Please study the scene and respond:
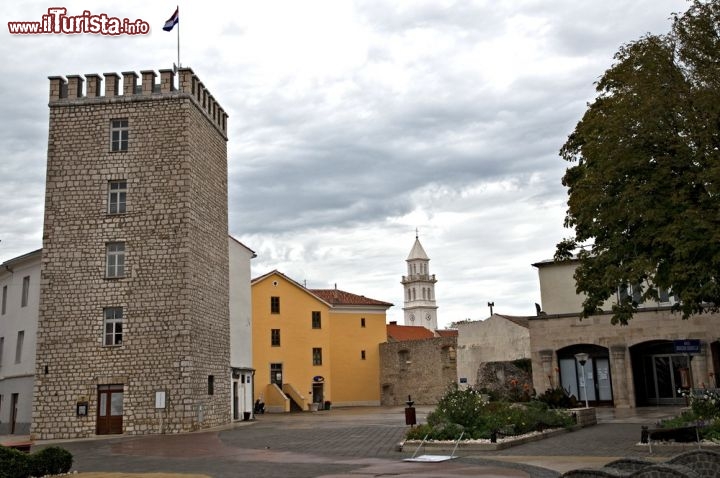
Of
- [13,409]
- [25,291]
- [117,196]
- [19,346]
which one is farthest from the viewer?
[25,291]

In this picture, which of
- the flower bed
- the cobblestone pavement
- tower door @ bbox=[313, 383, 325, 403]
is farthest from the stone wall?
the flower bed

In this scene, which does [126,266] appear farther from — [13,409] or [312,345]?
[312,345]

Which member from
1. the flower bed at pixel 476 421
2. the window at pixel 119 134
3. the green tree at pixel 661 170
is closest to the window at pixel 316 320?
the window at pixel 119 134

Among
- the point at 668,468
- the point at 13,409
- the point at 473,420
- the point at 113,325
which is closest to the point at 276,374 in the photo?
the point at 13,409

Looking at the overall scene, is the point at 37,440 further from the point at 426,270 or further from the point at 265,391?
the point at 426,270

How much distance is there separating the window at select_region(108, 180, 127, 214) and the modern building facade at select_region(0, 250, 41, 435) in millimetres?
6223

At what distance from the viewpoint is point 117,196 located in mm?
32469

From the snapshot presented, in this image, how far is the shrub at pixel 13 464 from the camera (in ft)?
→ 45.1

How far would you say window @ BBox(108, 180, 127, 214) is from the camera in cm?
3234

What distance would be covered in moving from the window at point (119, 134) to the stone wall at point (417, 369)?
3145 centimetres

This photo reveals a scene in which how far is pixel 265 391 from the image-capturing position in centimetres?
5334

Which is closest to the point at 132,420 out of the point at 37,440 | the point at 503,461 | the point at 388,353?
the point at 37,440

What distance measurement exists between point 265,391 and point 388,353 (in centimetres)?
1152

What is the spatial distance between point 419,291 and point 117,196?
118053 millimetres
